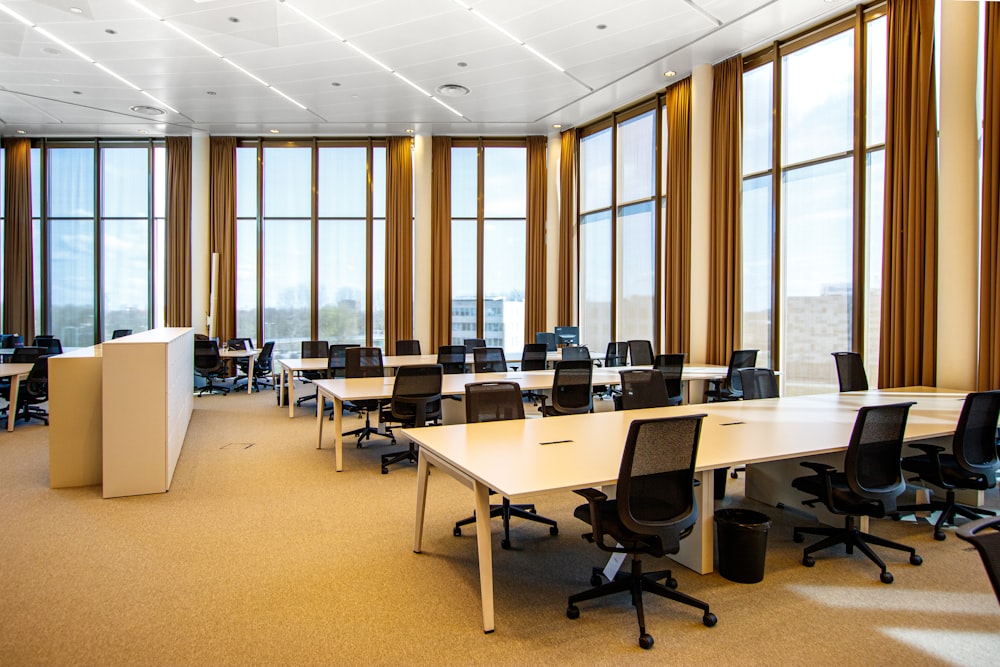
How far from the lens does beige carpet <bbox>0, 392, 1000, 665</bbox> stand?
2645 mm

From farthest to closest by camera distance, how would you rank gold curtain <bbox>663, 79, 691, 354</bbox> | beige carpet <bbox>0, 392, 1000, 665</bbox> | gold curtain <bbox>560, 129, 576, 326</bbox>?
gold curtain <bbox>560, 129, 576, 326</bbox>
gold curtain <bbox>663, 79, 691, 354</bbox>
beige carpet <bbox>0, 392, 1000, 665</bbox>

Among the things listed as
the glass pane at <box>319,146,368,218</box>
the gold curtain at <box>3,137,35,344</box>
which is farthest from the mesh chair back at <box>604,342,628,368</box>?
the gold curtain at <box>3,137,35,344</box>

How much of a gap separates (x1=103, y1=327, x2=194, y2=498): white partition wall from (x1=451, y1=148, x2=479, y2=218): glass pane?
358 inches

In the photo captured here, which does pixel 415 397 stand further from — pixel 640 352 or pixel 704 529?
pixel 640 352

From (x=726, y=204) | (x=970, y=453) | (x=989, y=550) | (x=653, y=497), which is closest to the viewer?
(x=989, y=550)

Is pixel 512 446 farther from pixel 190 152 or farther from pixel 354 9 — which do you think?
pixel 190 152

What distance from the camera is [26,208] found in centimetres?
1291

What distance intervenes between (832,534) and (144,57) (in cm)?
1016

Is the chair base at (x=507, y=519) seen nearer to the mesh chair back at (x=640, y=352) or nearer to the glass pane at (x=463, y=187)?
the mesh chair back at (x=640, y=352)

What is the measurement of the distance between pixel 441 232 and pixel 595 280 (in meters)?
3.53

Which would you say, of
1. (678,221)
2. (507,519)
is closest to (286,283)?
(678,221)

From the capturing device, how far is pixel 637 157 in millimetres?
11250

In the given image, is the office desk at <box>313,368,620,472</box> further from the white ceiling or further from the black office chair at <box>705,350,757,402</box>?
the white ceiling

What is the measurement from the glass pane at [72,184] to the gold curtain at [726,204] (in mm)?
12821
